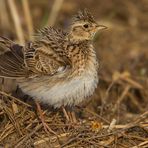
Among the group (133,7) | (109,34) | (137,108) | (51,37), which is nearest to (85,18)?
(51,37)

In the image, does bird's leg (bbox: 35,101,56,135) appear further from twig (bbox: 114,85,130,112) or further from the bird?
twig (bbox: 114,85,130,112)

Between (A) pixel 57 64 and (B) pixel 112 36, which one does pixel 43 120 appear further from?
(B) pixel 112 36

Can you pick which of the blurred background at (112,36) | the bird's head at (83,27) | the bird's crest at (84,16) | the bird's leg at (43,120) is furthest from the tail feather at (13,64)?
the bird's crest at (84,16)

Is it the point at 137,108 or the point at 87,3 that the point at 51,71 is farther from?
the point at 87,3

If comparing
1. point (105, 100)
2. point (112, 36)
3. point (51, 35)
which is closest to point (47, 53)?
point (51, 35)

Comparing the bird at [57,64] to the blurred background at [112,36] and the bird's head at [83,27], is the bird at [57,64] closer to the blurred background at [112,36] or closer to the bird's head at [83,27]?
the bird's head at [83,27]

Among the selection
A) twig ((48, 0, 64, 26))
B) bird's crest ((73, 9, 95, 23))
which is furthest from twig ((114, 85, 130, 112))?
twig ((48, 0, 64, 26))
